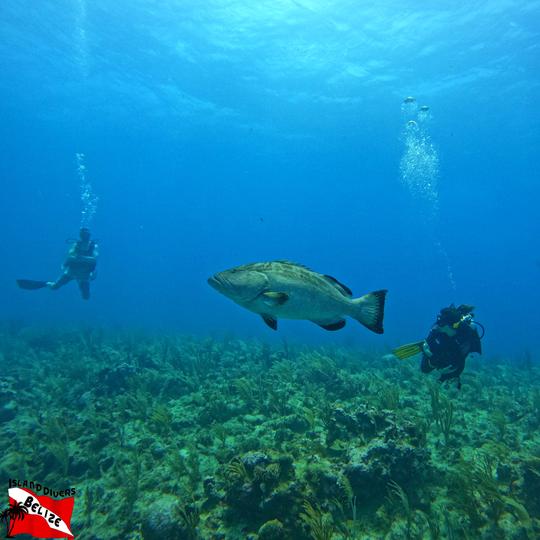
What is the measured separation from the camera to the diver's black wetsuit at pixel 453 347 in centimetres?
636

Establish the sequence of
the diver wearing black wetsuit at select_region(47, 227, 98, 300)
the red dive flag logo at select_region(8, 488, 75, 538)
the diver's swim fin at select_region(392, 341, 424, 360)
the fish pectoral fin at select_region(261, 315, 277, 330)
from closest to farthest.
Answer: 1. the fish pectoral fin at select_region(261, 315, 277, 330)
2. the red dive flag logo at select_region(8, 488, 75, 538)
3. the diver's swim fin at select_region(392, 341, 424, 360)
4. the diver wearing black wetsuit at select_region(47, 227, 98, 300)

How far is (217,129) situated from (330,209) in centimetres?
7537

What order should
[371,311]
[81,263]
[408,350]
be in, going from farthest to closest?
[81,263] < [408,350] < [371,311]

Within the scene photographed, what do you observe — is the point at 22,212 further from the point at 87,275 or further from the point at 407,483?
the point at 407,483

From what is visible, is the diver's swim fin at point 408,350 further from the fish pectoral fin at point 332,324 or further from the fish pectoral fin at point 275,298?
the fish pectoral fin at point 275,298

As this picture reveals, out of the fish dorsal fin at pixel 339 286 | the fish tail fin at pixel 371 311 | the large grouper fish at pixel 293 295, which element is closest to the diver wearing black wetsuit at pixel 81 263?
the large grouper fish at pixel 293 295

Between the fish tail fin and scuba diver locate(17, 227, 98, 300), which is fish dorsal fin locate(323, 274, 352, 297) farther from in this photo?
scuba diver locate(17, 227, 98, 300)

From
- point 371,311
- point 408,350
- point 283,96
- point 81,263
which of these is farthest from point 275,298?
point 283,96

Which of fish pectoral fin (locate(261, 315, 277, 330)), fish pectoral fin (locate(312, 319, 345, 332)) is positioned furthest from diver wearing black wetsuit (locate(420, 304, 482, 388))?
fish pectoral fin (locate(261, 315, 277, 330))

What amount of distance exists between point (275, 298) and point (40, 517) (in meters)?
4.99

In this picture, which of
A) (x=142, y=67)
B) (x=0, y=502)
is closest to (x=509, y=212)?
(x=142, y=67)

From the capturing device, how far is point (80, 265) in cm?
1609

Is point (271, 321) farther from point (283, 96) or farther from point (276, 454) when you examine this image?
point (283, 96)

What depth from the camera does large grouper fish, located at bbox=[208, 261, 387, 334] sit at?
307 cm
